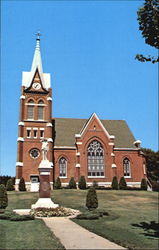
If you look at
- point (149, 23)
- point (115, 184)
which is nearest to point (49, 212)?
point (149, 23)

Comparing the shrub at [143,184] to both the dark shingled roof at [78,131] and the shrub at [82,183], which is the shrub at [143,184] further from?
the shrub at [82,183]

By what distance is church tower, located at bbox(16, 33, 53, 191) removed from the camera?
41.6m

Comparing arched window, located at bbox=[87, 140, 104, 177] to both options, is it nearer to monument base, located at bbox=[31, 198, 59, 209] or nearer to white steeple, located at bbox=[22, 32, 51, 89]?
white steeple, located at bbox=[22, 32, 51, 89]

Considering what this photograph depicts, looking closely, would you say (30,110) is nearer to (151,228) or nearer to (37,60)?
(37,60)

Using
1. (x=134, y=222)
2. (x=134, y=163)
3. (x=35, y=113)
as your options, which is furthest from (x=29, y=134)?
(x=134, y=222)

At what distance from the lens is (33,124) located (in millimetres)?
44188

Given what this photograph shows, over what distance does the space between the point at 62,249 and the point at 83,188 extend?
106ft

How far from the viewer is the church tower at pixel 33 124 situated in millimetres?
41625

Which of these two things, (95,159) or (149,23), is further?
(95,159)

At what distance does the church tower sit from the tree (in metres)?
32.2

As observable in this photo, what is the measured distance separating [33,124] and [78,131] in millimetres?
9715

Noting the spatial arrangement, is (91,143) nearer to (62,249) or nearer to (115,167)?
(115,167)

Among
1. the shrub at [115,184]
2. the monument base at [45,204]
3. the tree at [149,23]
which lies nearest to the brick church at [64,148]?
the shrub at [115,184]

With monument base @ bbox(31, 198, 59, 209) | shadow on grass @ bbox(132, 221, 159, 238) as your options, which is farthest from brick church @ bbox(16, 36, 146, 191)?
shadow on grass @ bbox(132, 221, 159, 238)
